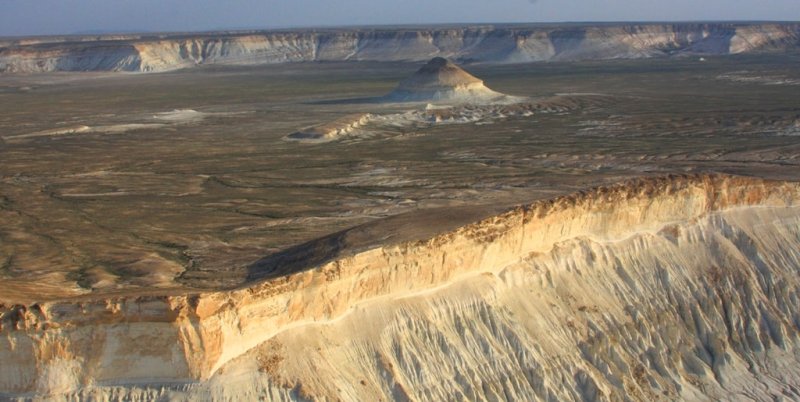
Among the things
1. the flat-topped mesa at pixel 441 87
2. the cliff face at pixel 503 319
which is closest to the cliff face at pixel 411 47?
the flat-topped mesa at pixel 441 87

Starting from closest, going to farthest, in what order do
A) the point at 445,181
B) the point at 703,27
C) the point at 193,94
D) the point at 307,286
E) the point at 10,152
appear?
the point at 307,286 < the point at 445,181 < the point at 10,152 < the point at 193,94 < the point at 703,27

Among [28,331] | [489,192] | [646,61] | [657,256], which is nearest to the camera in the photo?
[28,331]

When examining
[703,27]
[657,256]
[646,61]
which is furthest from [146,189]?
[703,27]

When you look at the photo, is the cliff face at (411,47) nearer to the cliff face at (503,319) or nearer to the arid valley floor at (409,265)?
the arid valley floor at (409,265)

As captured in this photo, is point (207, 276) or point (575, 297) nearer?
point (575, 297)

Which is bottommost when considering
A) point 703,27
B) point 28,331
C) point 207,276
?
point 703,27

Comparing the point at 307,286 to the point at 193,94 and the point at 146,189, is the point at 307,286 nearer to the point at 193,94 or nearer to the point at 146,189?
the point at 146,189
